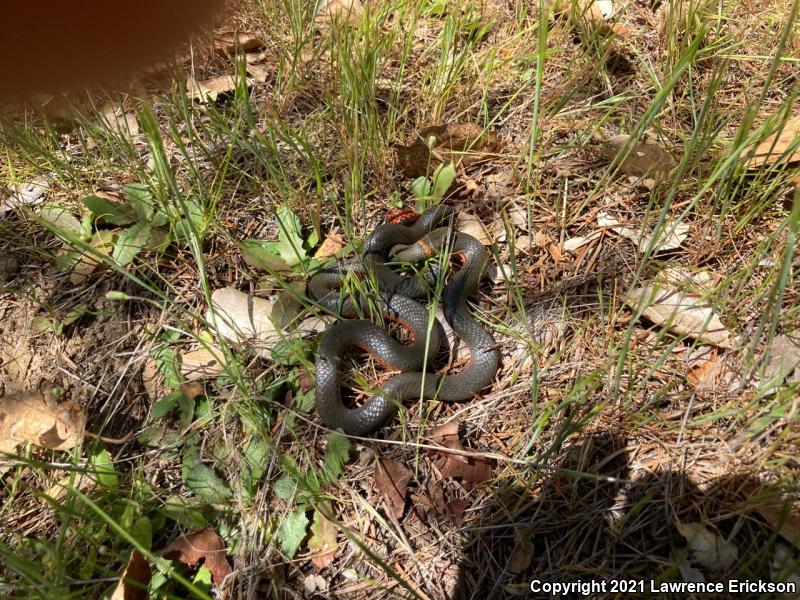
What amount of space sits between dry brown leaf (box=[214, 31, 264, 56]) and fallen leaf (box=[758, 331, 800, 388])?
4.36 metres

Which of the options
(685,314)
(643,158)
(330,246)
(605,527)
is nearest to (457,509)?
(605,527)

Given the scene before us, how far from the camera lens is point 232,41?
4.20 m

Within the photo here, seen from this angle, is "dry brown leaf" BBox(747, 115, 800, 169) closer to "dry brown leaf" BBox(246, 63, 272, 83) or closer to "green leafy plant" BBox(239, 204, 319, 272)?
"green leafy plant" BBox(239, 204, 319, 272)

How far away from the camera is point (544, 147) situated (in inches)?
142

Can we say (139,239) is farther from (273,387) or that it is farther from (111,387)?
(273,387)

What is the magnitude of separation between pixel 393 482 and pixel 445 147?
97.1 inches

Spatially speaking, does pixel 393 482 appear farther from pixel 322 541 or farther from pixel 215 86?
pixel 215 86

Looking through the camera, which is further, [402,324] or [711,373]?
[402,324]

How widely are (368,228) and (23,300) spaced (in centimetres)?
244

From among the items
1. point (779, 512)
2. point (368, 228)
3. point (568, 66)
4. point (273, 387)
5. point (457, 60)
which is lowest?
point (779, 512)

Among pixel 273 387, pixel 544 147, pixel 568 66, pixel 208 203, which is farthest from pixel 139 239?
pixel 568 66

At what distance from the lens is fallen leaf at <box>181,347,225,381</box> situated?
303 centimetres

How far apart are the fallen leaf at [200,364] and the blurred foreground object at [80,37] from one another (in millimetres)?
2313

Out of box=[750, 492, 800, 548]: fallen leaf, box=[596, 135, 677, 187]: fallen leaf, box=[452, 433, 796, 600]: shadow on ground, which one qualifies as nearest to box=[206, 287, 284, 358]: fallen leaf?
box=[452, 433, 796, 600]: shadow on ground
